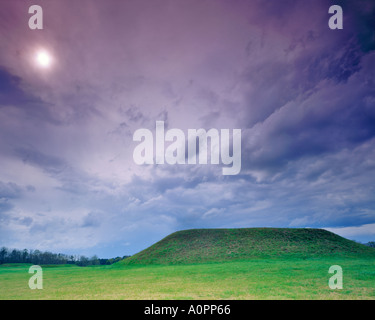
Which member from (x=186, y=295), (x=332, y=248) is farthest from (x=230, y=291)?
(x=332, y=248)

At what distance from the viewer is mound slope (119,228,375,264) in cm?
6894

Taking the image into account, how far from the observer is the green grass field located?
23.8 meters

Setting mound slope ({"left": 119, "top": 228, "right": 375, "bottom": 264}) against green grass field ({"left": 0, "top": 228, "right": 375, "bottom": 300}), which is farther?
mound slope ({"left": 119, "top": 228, "right": 375, "bottom": 264})

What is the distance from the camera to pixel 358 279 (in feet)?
98.9

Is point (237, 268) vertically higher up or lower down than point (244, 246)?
higher up

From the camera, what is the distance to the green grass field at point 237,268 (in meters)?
23.8

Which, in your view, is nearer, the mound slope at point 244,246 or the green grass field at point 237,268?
the green grass field at point 237,268

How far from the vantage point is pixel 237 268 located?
45.1 meters

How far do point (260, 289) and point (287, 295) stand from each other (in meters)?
3.38

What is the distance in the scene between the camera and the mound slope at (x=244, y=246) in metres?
68.9

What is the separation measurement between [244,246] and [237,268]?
3411 centimetres
